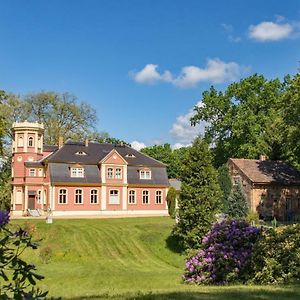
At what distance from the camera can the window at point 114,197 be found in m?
45.7

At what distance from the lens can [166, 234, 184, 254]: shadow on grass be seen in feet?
94.1

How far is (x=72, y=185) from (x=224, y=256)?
106 ft

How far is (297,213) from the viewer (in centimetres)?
4528

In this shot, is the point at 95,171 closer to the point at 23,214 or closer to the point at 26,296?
the point at 23,214

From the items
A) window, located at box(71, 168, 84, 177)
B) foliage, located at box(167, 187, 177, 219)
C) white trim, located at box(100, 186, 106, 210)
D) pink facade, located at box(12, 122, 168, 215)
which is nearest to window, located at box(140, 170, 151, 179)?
pink facade, located at box(12, 122, 168, 215)

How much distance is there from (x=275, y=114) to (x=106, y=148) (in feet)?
63.6

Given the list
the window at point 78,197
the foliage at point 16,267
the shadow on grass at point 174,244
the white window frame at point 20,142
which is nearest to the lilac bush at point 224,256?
the foliage at point 16,267

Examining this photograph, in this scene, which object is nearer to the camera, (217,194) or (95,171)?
(217,194)

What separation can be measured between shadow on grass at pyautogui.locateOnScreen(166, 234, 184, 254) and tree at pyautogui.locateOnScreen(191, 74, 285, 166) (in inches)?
869

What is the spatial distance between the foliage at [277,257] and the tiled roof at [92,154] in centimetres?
3313

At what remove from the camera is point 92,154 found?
153 ft

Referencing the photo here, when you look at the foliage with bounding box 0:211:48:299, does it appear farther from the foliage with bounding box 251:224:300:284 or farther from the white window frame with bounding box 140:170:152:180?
the white window frame with bounding box 140:170:152:180

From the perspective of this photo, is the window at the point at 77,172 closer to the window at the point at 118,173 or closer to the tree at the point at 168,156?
the window at the point at 118,173

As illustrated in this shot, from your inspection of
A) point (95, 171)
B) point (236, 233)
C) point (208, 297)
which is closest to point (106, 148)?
point (95, 171)
